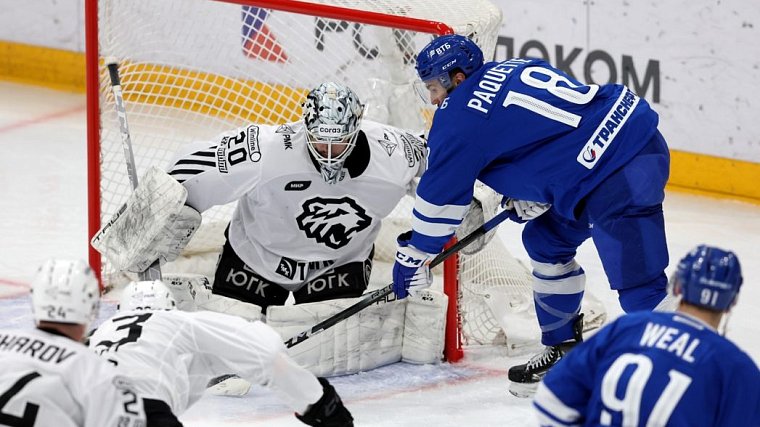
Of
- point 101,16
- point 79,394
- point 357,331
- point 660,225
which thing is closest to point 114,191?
point 101,16

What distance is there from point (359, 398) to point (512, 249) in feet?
6.00

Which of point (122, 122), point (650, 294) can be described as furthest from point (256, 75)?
point (650, 294)

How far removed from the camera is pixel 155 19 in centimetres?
546

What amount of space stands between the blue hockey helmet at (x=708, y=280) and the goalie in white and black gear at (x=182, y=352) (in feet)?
2.88

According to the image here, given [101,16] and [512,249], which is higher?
[101,16]

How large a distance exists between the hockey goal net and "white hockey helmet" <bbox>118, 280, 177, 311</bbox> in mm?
1695

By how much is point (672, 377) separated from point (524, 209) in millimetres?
1776

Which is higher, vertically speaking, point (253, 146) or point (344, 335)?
point (253, 146)

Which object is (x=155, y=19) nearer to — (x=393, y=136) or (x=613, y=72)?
(x=393, y=136)

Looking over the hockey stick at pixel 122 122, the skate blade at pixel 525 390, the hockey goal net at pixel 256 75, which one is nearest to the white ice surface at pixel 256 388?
the skate blade at pixel 525 390

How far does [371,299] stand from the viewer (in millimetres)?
4305

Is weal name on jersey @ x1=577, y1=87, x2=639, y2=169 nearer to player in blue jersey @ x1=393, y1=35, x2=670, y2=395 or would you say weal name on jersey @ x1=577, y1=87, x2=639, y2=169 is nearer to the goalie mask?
player in blue jersey @ x1=393, y1=35, x2=670, y2=395

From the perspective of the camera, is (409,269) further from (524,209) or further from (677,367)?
(677,367)

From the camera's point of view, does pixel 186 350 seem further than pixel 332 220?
No
